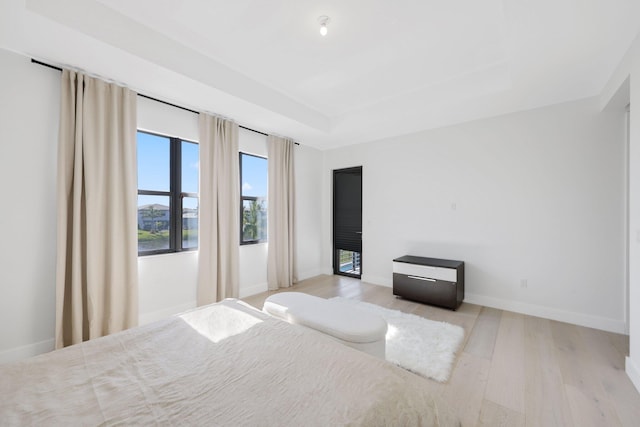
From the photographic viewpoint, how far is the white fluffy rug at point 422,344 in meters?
2.13

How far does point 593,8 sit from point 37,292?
15.9 ft

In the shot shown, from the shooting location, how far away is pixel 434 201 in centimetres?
398

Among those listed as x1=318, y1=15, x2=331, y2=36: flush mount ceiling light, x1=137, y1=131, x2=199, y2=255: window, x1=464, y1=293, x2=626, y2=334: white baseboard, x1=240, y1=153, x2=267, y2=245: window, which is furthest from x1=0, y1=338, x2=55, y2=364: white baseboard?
x1=464, y1=293, x2=626, y2=334: white baseboard

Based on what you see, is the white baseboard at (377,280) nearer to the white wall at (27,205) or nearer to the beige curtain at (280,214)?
the beige curtain at (280,214)

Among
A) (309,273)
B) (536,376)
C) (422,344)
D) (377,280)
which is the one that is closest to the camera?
(536,376)

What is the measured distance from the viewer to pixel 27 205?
228cm

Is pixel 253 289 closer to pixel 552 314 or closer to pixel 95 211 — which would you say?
pixel 95 211

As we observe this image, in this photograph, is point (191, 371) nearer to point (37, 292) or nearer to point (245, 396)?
point (245, 396)

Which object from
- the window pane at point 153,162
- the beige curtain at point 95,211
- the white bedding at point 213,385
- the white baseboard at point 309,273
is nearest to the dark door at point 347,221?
→ the white baseboard at point 309,273

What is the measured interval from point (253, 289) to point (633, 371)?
402 centimetres

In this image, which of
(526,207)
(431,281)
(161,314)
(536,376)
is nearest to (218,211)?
(161,314)

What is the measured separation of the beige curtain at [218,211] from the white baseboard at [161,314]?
16 cm

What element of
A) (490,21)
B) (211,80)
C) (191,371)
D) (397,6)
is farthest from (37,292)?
(490,21)

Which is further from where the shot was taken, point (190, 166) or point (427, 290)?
point (427, 290)
